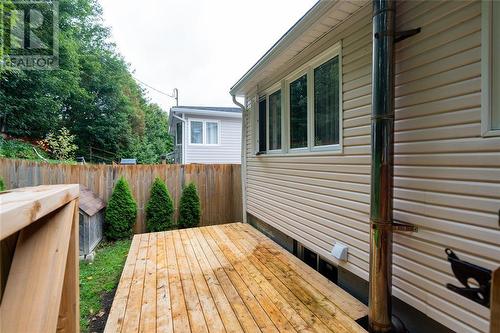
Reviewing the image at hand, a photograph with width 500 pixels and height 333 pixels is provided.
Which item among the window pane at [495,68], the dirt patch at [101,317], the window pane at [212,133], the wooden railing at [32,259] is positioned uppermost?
the window pane at [212,133]

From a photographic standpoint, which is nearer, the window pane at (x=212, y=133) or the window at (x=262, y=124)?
the window at (x=262, y=124)

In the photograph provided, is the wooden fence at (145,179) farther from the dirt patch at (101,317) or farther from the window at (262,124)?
the dirt patch at (101,317)

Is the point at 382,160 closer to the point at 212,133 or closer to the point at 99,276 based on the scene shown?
the point at 99,276

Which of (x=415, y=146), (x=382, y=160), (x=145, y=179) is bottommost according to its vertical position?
(x=145, y=179)

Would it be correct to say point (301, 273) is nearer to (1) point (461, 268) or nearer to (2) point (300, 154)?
(2) point (300, 154)

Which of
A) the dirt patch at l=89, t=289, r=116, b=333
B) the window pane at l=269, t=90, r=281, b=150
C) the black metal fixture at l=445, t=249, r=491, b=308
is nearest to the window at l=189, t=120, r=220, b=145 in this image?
the window pane at l=269, t=90, r=281, b=150

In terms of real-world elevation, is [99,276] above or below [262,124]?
below

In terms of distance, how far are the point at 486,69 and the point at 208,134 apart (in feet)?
34.8

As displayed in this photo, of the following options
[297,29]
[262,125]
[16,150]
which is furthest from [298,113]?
[16,150]

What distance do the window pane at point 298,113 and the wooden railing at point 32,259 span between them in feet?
10.4

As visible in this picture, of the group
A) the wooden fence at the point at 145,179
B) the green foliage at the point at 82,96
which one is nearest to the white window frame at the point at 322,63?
the wooden fence at the point at 145,179

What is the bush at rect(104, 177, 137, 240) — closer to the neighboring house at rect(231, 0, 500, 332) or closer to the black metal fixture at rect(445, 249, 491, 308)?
the neighboring house at rect(231, 0, 500, 332)

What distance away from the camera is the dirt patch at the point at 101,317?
2.76 m

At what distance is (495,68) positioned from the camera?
156 centimetres
